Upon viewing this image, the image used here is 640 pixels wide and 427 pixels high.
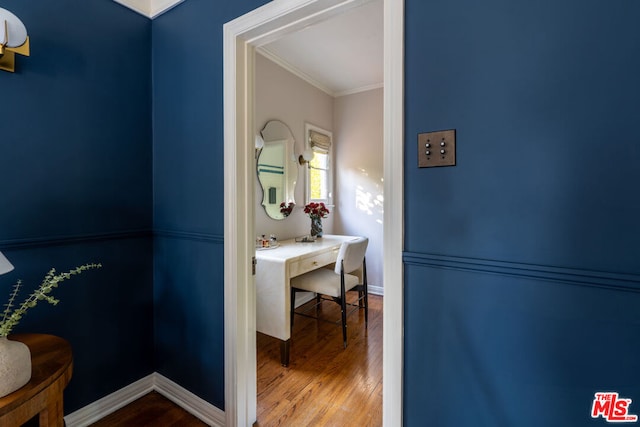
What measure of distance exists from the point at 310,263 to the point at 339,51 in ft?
6.46

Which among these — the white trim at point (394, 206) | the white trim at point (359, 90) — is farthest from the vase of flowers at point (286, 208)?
the white trim at point (394, 206)

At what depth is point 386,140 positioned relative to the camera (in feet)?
3.47

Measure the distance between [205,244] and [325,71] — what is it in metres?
2.47

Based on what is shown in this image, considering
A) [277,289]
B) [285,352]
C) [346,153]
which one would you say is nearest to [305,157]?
[346,153]

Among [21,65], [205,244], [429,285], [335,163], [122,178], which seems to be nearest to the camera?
[429,285]

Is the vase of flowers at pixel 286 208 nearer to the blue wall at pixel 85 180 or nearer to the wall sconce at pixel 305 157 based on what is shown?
the wall sconce at pixel 305 157

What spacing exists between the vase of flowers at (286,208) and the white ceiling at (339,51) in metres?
1.41

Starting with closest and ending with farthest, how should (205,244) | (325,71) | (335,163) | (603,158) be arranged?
(603,158) < (205,244) < (325,71) < (335,163)

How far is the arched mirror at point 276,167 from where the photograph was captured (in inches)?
114

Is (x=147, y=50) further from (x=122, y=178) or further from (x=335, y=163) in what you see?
(x=335, y=163)

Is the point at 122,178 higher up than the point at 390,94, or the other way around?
the point at 390,94

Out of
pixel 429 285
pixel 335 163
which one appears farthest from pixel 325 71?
pixel 429 285

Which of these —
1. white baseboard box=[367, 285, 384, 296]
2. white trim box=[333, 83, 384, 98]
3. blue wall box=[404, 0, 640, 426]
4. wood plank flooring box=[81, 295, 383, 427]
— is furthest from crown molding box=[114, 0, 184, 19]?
white baseboard box=[367, 285, 384, 296]

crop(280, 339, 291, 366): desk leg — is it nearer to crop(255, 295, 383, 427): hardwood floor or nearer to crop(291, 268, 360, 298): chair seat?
crop(255, 295, 383, 427): hardwood floor
